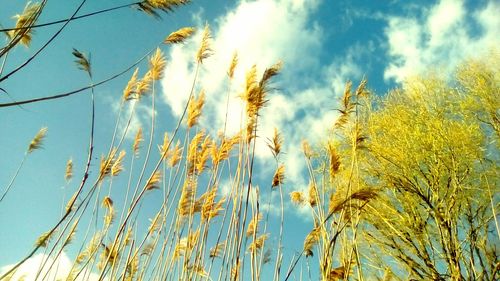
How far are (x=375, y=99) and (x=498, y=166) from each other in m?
3.87

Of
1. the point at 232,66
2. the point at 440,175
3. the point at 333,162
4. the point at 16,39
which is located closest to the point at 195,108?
the point at 232,66

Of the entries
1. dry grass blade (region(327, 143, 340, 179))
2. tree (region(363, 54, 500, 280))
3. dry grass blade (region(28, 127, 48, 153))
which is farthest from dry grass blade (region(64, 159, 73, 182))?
tree (region(363, 54, 500, 280))

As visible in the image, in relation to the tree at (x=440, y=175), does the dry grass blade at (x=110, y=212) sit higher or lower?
lower

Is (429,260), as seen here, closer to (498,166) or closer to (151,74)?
(498,166)

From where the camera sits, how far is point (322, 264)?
313 cm

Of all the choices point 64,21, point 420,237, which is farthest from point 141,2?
point 420,237

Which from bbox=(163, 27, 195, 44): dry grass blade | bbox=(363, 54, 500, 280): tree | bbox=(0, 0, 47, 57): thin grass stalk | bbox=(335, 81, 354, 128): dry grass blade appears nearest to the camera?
bbox=(0, 0, 47, 57): thin grass stalk

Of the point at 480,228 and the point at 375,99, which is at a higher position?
the point at 375,99

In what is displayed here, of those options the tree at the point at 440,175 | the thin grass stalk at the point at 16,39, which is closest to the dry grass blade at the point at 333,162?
the thin grass stalk at the point at 16,39

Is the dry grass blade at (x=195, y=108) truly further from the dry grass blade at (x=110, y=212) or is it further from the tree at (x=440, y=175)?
the tree at (x=440, y=175)

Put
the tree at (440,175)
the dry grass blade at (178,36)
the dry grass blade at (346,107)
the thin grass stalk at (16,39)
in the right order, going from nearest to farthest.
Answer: the thin grass stalk at (16,39), the dry grass blade at (178,36), the dry grass blade at (346,107), the tree at (440,175)

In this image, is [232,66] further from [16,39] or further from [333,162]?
[16,39]

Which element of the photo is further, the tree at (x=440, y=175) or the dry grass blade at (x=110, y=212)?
the tree at (x=440, y=175)

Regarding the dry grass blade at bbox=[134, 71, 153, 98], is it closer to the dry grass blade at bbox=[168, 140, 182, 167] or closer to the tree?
the dry grass blade at bbox=[168, 140, 182, 167]
